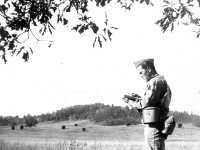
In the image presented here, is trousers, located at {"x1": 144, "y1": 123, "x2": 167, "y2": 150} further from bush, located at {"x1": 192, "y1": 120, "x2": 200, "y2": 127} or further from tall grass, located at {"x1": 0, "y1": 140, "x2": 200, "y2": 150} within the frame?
bush, located at {"x1": 192, "y1": 120, "x2": 200, "y2": 127}

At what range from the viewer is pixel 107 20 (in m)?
6.68

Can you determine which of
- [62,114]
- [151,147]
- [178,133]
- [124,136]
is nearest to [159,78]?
[151,147]

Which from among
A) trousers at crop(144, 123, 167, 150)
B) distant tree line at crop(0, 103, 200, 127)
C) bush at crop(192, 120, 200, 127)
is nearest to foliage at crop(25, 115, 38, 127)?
distant tree line at crop(0, 103, 200, 127)

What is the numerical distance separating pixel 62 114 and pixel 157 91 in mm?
20835

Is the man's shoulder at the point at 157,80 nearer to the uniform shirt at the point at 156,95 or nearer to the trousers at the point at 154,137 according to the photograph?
the uniform shirt at the point at 156,95

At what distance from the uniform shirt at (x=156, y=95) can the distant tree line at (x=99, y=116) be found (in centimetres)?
1702

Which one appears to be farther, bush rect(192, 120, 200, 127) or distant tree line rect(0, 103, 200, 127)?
bush rect(192, 120, 200, 127)

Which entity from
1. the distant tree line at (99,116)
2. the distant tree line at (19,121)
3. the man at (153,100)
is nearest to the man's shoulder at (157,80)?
the man at (153,100)

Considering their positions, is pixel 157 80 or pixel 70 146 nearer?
pixel 157 80

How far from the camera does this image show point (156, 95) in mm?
4504

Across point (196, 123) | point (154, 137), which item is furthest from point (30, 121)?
point (154, 137)

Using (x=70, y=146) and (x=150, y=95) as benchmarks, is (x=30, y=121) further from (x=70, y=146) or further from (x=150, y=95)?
(x=150, y=95)

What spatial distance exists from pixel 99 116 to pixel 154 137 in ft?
62.4

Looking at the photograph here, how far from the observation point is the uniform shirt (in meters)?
4.49
